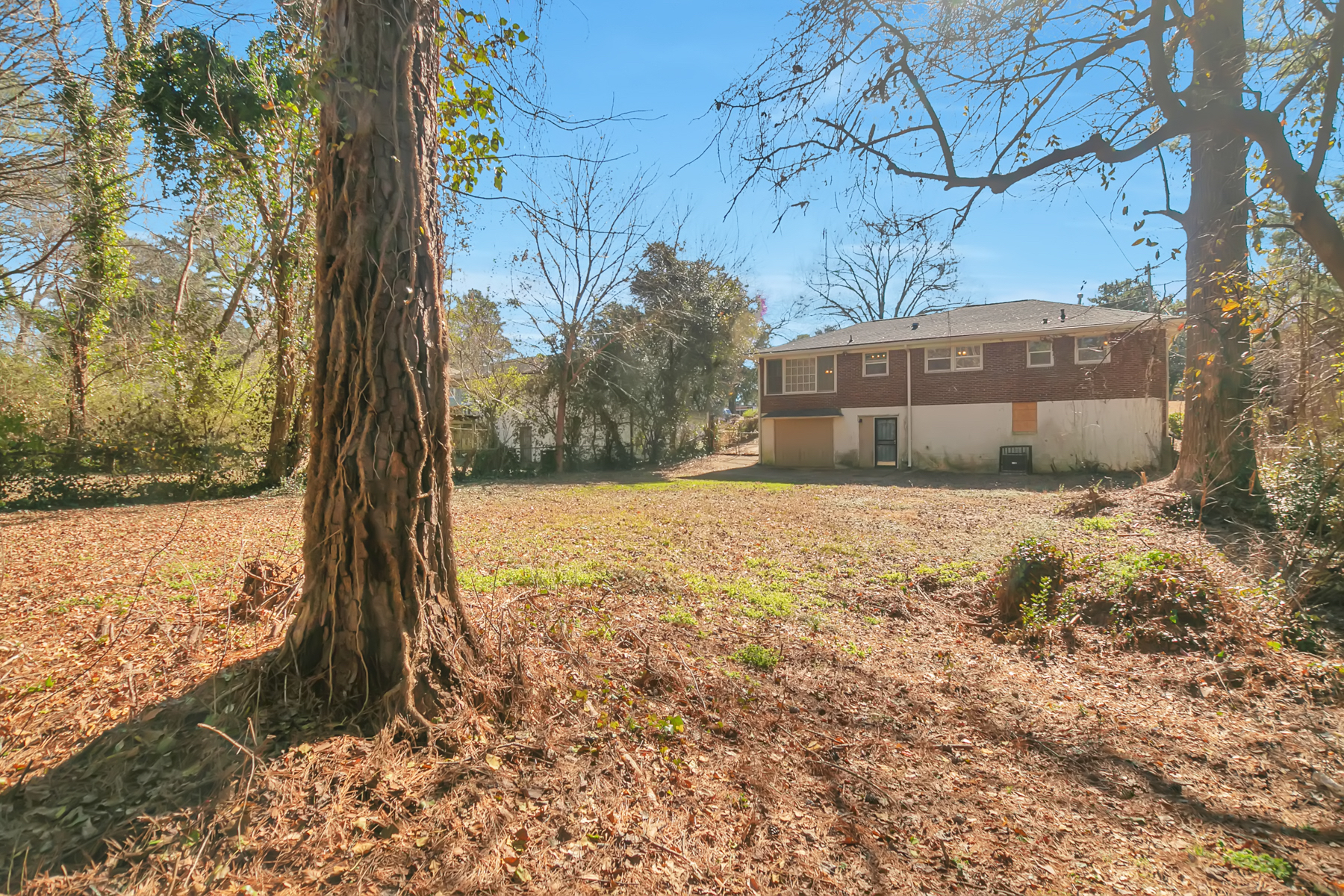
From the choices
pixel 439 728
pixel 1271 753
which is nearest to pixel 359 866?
pixel 439 728

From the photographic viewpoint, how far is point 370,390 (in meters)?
2.89

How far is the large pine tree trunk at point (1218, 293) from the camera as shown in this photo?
527cm

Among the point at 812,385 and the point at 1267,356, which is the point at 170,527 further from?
the point at 812,385

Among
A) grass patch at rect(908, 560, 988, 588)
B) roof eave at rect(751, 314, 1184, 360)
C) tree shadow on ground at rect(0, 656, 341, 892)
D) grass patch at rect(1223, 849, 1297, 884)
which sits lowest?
grass patch at rect(1223, 849, 1297, 884)

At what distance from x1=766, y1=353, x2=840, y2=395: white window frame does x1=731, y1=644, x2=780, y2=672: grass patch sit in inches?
786

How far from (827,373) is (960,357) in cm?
484

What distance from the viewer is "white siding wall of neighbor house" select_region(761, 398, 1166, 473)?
60.0 feet

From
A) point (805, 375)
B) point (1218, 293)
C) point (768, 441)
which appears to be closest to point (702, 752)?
point (1218, 293)

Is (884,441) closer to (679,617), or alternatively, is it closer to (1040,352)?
(1040,352)

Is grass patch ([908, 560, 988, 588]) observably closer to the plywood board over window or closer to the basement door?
the plywood board over window

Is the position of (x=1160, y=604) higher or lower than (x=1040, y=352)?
lower

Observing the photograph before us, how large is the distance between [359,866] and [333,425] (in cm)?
190

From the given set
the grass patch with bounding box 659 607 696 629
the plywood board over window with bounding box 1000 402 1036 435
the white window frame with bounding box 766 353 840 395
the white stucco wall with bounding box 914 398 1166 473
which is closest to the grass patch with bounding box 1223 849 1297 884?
the grass patch with bounding box 659 607 696 629

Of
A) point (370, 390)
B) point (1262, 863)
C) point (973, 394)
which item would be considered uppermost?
point (973, 394)
